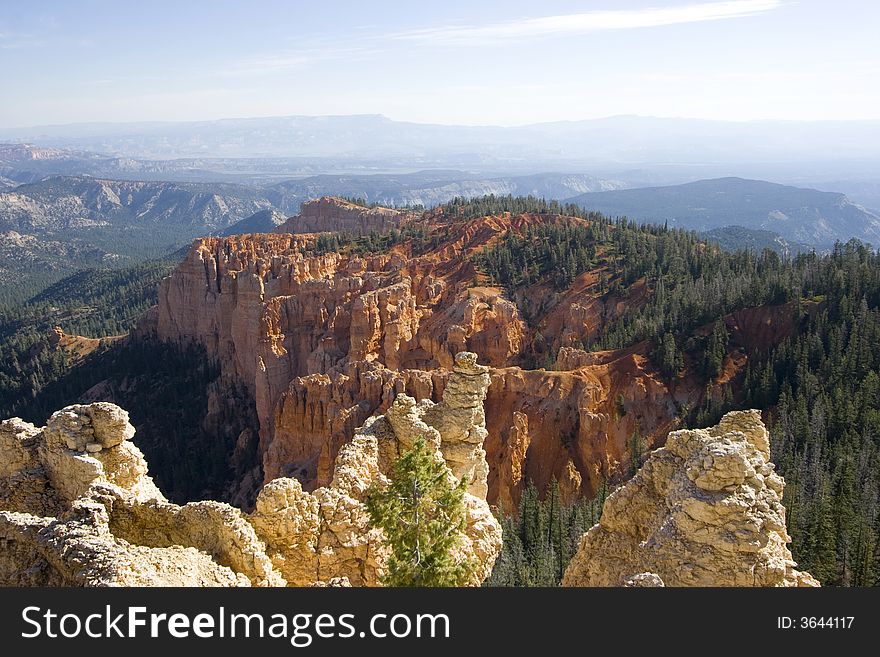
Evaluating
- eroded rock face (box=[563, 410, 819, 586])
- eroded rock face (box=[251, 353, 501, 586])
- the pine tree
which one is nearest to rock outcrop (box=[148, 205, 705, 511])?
eroded rock face (box=[251, 353, 501, 586])

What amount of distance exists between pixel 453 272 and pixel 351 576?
222 feet

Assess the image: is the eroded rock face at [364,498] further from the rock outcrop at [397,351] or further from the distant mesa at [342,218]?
the distant mesa at [342,218]

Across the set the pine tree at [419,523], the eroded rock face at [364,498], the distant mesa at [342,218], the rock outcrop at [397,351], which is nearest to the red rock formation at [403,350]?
the rock outcrop at [397,351]

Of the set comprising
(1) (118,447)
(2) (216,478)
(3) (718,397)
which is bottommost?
(2) (216,478)

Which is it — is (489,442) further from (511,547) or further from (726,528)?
(726,528)

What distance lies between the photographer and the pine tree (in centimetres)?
1478

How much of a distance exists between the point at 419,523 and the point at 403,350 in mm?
47664

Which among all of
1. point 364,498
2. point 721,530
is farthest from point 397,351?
point 721,530

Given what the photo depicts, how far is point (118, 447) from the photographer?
56.2ft

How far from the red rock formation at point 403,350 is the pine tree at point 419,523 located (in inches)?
951

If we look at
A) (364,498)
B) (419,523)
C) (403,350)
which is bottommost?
(403,350)

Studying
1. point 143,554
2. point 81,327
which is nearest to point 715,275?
point 143,554

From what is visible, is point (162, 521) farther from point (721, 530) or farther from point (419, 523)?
point (721, 530)

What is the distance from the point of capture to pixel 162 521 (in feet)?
45.4
